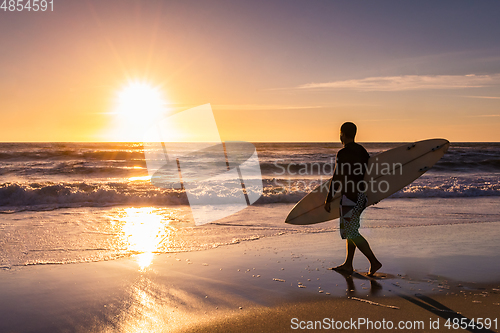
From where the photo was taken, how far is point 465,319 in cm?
267

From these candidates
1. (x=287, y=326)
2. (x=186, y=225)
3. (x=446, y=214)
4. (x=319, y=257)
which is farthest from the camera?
(x=446, y=214)

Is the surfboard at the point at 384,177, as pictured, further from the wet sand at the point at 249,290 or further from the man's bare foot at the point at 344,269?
the man's bare foot at the point at 344,269

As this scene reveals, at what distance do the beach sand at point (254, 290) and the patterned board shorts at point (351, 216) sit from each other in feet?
1.55

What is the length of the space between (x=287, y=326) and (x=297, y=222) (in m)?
2.40

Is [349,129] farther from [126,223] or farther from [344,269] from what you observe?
[126,223]

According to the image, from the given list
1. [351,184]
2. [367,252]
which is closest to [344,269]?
[367,252]

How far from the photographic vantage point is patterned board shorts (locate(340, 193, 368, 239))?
3.67 metres

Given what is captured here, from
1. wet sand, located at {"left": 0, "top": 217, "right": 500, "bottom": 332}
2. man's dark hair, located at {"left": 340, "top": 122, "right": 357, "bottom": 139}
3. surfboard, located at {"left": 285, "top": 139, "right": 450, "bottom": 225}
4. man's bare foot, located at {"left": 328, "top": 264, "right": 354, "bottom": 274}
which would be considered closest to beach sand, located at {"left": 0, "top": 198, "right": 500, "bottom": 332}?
wet sand, located at {"left": 0, "top": 217, "right": 500, "bottom": 332}

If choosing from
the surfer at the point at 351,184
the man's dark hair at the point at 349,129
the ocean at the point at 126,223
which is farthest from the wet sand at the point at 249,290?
the man's dark hair at the point at 349,129

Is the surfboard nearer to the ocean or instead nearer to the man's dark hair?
the ocean

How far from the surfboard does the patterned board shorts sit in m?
1.02

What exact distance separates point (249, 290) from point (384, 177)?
2.66 meters

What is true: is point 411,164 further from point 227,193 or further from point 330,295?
point 227,193

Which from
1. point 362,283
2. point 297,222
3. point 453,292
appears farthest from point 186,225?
point 453,292
